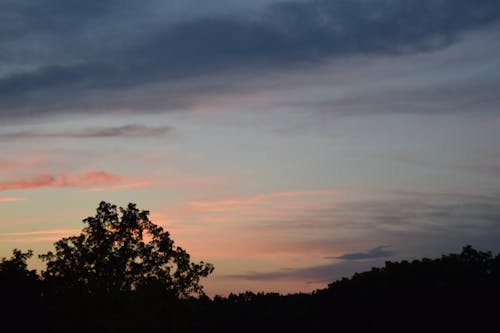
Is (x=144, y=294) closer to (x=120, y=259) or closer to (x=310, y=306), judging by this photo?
(x=120, y=259)

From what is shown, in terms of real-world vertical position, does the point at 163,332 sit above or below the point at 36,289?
below

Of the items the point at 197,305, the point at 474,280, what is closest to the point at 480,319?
the point at 474,280

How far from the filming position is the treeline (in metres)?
57.0

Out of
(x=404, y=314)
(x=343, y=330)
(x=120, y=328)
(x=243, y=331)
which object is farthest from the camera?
(x=243, y=331)

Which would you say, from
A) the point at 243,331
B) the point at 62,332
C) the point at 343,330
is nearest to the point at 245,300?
the point at 243,331

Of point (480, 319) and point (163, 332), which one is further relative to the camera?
point (480, 319)

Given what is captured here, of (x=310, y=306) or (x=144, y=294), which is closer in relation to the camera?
(x=144, y=294)

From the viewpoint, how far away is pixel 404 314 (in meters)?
69.1

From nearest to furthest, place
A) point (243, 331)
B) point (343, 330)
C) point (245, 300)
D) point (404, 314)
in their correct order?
point (404, 314) < point (343, 330) < point (243, 331) < point (245, 300)

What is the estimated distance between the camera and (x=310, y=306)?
284 feet

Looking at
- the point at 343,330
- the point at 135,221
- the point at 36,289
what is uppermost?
the point at 135,221

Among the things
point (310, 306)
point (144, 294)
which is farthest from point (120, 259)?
point (310, 306)

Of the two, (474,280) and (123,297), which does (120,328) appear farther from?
(474,280)

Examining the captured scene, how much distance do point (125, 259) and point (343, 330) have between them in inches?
1077
